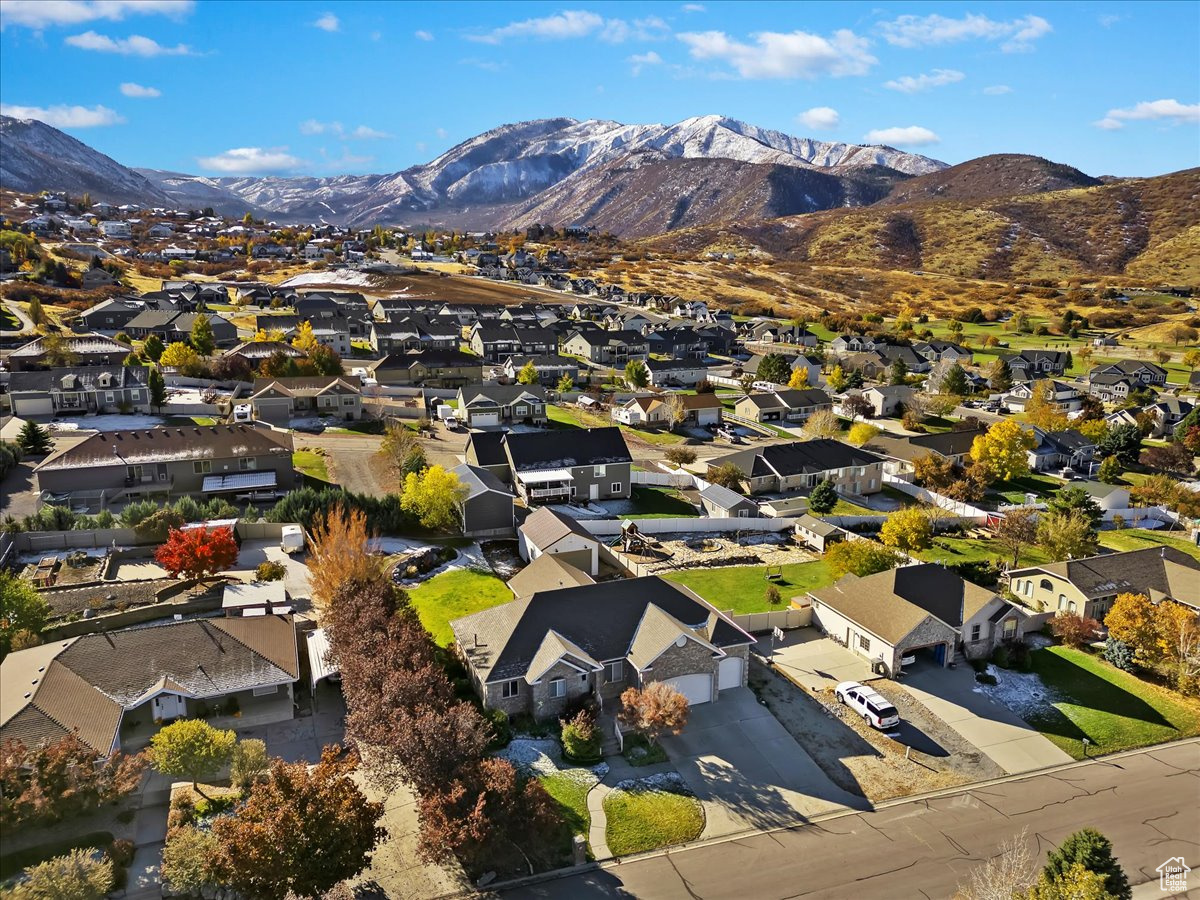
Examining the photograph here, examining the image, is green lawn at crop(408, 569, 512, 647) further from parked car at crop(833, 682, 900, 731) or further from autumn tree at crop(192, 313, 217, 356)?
autumn tree at crop(192, 313, 217, 356)

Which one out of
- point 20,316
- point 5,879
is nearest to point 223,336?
point 20,316

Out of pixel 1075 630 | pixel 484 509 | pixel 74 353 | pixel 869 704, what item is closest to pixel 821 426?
pixel 1075 630

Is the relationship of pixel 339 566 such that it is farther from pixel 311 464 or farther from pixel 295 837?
pixel 311 464

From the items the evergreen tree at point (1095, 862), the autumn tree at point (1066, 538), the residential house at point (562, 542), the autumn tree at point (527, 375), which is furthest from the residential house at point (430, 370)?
the evergreen tree at point (1095, 862)

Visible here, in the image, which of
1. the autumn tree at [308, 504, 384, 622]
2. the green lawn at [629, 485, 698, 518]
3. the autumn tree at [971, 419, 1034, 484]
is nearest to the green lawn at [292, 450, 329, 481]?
the autumn tree at [308, 504, 384, 622]

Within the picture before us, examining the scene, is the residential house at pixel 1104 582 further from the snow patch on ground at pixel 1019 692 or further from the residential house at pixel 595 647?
the residential house at pixel 595 647
